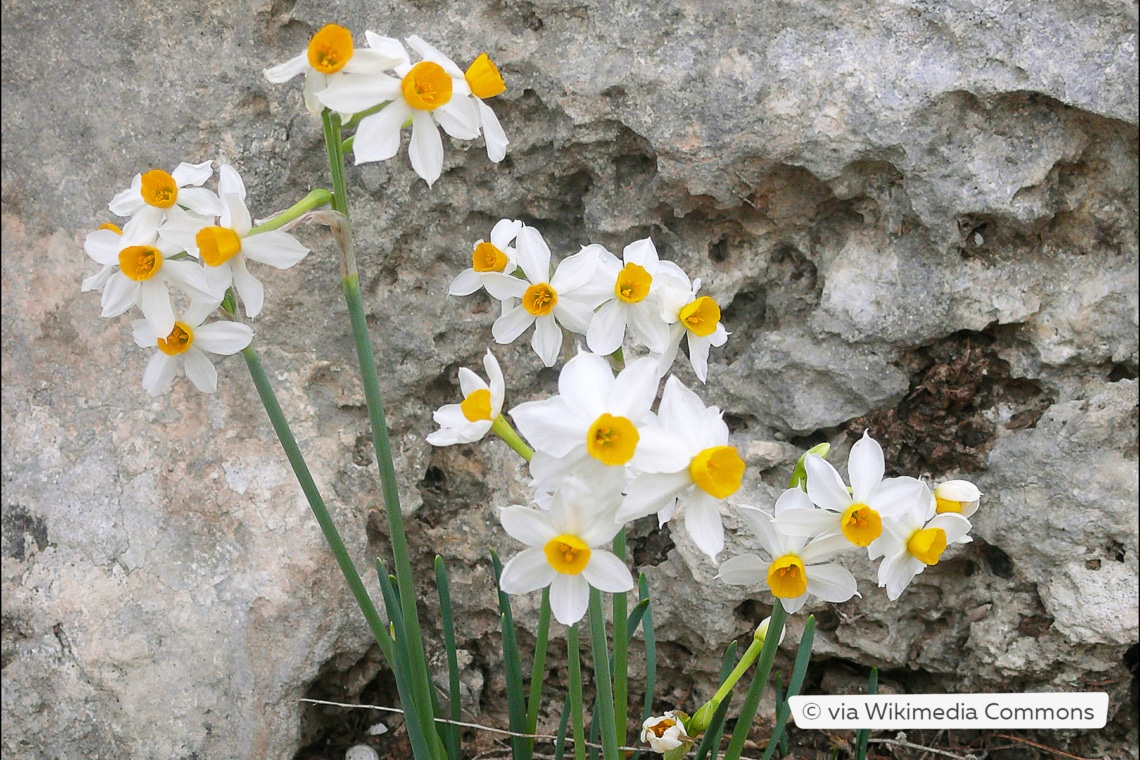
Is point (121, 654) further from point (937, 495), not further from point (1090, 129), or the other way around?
point (1090, 129)

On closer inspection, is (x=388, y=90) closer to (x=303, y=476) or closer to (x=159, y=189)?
(x=159, y=189)

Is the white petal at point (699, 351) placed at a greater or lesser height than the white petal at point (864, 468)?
greater

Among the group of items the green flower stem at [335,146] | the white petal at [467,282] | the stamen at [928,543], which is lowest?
the stamen at [928,543]

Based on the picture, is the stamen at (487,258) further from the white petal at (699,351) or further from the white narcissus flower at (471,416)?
the white petal at (699,351)

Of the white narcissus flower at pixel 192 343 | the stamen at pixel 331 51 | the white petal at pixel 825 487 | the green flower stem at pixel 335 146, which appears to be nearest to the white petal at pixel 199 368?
the white narcissus flower at pixel 192 343

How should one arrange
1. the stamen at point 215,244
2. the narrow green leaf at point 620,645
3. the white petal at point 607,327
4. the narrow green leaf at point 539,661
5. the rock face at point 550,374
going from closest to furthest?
1. the stamen at point 215,244
2. the white petal at point 607,327
3. the narrow green leaf at point 620,645
4. the narrow green leaf at point 539,661
5. the rock face at point 550,374

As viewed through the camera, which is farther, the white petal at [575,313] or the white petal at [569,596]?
the white petal at [575,313]

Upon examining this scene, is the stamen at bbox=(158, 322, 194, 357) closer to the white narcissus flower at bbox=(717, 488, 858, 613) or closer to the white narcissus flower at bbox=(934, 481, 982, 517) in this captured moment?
the white narcissus flower at bbox=(717, 488, 858, 613)

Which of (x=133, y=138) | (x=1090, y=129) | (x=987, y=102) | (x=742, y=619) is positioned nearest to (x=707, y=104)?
(x=987, y=102)
